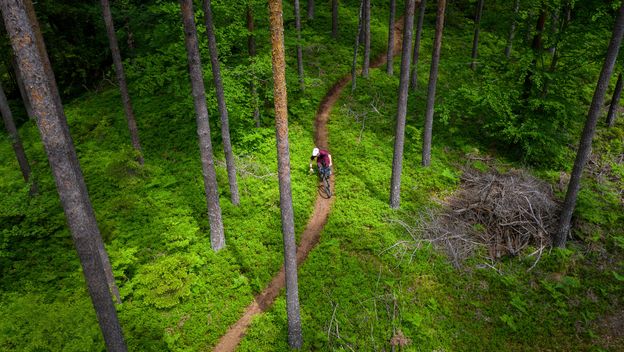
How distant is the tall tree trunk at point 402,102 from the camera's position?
1292 centimetres

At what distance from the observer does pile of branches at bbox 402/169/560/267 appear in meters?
13.6

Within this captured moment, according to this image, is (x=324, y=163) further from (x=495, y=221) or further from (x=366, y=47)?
(x=366, y=47)

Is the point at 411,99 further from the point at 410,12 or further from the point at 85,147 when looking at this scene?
the point at 85,147

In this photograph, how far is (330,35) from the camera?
28.3 m

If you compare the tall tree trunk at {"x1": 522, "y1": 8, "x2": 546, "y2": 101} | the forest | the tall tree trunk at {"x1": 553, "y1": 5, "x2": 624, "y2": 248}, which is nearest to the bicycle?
the forest

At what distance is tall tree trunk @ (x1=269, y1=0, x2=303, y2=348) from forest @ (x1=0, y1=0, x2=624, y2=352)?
0.05m

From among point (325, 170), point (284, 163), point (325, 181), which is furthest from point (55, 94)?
point (325, 181)

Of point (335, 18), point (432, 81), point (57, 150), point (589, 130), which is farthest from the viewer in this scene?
point (335, 18)

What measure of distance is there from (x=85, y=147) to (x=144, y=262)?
10.00 m

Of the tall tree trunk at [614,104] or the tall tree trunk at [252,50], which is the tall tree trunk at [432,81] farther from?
the tall tree trunk at [614,104]

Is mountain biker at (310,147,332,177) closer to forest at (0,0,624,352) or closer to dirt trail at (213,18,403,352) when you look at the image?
forest at (0,0,624,352)

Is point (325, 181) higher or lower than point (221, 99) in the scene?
lower

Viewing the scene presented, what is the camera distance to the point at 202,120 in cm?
1165

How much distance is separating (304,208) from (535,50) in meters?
12.2
